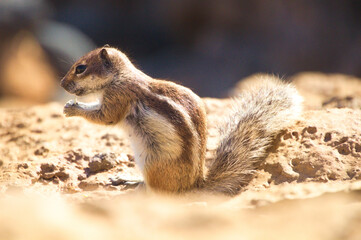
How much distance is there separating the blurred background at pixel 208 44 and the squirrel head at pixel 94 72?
6.83 metres

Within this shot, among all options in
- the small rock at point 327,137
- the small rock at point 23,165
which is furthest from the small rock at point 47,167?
the small rock at point 327,137

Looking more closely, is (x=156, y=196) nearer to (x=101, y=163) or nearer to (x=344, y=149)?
(x=101, y=163)

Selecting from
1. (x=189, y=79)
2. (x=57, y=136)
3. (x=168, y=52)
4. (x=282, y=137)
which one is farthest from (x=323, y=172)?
(x=168, y=52)

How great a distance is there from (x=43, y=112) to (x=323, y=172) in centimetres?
464

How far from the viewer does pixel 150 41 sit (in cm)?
1683

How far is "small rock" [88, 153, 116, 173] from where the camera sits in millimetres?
5477

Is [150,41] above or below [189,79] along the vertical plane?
above

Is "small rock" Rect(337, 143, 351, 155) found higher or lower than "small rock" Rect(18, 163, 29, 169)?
lower

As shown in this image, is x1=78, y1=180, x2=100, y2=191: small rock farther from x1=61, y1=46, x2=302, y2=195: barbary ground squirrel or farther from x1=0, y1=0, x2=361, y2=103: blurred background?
x1=0, y1=0, x2=361, y2=103: blurred background

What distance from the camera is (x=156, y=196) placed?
4.71 m

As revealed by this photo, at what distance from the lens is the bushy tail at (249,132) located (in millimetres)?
4930

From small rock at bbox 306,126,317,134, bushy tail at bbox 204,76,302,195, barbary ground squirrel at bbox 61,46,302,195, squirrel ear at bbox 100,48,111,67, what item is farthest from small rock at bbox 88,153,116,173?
small rock at bbox 306,126,317,134

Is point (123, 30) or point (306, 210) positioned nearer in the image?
point (306, 210)

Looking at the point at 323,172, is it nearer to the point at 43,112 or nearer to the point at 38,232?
the point at 38,232
